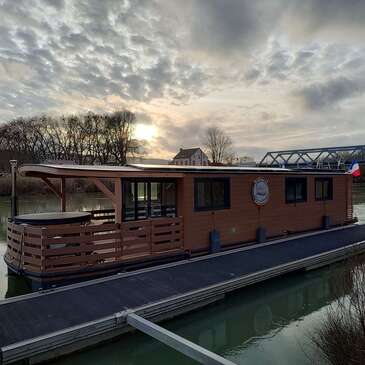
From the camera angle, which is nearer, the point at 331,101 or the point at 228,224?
the point at 228,224

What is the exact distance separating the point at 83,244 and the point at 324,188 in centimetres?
924

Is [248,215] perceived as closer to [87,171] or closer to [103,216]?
[103,216]

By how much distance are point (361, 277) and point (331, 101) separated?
13899mm

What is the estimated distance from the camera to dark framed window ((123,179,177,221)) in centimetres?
823

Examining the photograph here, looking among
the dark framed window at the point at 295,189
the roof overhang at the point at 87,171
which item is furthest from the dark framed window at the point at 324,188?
the roof overhang at the point at 87,171

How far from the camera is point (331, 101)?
1578 cm

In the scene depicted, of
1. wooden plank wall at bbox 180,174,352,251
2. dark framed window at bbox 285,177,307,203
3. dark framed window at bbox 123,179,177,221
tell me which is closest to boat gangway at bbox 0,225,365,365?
wooden plank wall at bbox 180,174,352,251

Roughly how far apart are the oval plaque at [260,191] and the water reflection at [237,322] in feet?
7.60

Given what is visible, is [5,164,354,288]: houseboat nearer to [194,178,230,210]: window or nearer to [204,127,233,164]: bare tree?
[194,178,230,210]: window

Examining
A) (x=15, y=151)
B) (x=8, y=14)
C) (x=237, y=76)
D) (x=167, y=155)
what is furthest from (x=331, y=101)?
(x=167, y=155)

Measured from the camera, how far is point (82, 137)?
Result: 156 ft

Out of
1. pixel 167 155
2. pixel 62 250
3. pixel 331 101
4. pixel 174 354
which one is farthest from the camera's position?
pixel 167 155

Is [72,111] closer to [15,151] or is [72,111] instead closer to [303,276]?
[15,151]

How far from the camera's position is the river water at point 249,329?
180 inches
